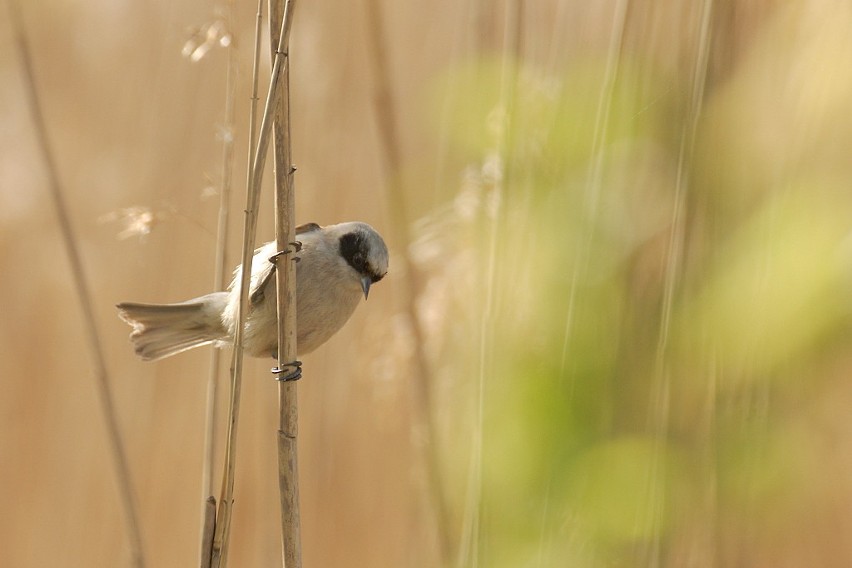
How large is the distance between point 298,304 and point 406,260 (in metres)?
0.34

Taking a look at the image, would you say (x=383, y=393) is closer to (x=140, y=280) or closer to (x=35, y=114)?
(x=35, y=114)

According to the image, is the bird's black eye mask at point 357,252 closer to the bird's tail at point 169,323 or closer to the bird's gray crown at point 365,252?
the bird's gray crown at point 365,252

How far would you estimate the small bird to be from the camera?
2.01 m

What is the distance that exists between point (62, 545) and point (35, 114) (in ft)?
5.76

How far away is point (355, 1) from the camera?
265 centimetres

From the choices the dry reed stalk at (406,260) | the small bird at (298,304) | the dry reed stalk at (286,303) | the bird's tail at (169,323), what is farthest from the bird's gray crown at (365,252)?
the dry reed stalk at (286,303)

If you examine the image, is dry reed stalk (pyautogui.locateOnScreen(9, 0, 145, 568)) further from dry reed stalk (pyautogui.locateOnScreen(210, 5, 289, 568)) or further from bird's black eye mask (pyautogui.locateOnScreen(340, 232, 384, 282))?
bird's black eye mask (pyautogui.locateOnScreen(340, 232, 384, 282))

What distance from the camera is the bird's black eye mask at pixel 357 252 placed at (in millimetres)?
2088

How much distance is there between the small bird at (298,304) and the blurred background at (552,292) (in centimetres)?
11

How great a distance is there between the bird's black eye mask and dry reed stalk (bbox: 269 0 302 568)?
0.66m

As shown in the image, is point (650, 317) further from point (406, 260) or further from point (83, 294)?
point (83, 294)

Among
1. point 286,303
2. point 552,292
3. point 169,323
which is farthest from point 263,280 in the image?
point 552,292

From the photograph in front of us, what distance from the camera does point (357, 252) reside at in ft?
6.88

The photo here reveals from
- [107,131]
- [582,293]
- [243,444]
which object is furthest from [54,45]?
[582,293]
